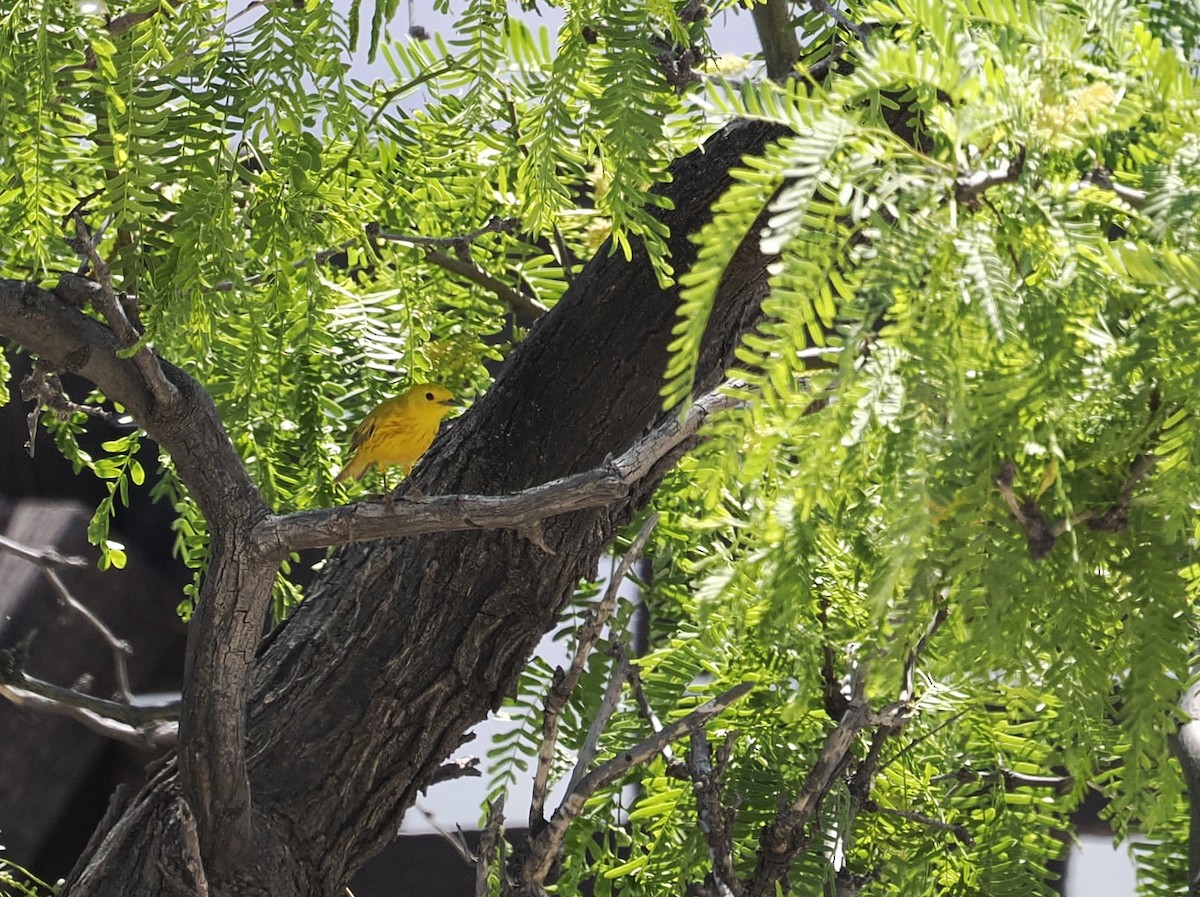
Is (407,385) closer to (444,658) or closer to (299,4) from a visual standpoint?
(444,658)

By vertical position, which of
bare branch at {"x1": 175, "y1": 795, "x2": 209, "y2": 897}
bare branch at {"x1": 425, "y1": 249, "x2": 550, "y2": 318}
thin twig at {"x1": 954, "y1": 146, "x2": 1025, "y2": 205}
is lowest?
bare branch at {"x1": 175, "y1": 795, "x2": 209, "y2": 897}

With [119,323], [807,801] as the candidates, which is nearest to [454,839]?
[807,801]

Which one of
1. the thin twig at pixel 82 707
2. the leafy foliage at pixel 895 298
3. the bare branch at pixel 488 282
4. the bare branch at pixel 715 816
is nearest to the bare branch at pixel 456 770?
the leafy foliage at pixel 895 298

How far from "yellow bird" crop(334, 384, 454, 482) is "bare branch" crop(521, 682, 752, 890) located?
49cm

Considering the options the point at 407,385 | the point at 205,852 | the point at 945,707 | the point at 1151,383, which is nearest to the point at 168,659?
the point at 407,385

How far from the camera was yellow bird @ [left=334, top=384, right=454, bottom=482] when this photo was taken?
4.92 ft

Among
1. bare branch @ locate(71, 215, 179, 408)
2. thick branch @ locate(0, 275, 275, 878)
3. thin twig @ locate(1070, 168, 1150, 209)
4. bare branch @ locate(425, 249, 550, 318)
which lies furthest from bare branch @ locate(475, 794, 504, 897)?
thin twig @ locate(1070, 168, 1150, 209)

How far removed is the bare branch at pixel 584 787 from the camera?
1.20 meters

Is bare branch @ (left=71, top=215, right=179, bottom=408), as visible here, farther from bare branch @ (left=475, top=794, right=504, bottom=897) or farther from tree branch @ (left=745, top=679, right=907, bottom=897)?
tree branch @ (left=745, top=679, right=907, bottom=897)

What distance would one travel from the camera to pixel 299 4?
0.88 meters

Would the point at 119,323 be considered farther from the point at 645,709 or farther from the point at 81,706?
the point at 81,706

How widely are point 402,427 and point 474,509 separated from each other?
1.81 feet

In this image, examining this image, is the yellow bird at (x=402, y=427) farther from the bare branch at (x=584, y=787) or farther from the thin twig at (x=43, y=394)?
the bare branch at (x=584, y=787)

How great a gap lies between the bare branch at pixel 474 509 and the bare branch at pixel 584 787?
0.31 m
